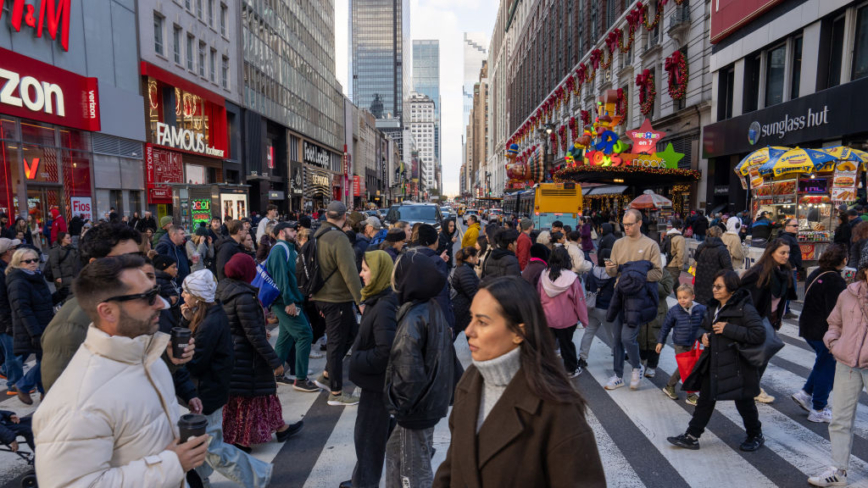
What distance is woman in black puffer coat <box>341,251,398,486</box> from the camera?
350cm

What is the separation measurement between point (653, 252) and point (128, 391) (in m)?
5.85

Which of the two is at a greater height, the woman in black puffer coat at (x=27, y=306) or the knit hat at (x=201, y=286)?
the knit hat at (x=201, y=286)

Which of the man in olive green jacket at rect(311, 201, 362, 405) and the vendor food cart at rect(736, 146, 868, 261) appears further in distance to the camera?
the vendor food cart at rect(736, 146, 868, 261)

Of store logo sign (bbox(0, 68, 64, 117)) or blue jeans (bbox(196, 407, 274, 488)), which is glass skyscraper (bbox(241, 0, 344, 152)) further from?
blue jeans (bbox(196, 407, 274, 488))

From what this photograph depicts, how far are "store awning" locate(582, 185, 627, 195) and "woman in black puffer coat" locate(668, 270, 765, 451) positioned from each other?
27.6 metres

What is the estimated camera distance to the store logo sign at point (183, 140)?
25.1 metres

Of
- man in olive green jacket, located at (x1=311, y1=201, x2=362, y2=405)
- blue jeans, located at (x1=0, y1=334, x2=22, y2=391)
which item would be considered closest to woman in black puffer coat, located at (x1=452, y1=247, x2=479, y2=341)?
man in olive green jacket, located at (x1=311, y1=201, x2=362, y2=405)

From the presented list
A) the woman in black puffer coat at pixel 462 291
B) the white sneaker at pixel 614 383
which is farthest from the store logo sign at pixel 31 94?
the white sneaker at pixel 614 383

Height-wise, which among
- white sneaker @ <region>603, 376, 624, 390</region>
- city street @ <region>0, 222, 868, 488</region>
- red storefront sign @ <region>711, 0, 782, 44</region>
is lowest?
city street @ <region>0, 222, 868, 488</region>

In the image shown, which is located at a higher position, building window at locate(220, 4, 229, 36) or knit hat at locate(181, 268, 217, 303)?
building window at locate(220, 4, 229, 36)

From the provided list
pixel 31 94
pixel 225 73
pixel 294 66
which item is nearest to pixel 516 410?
pixel 31 94

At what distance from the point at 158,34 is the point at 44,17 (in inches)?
332

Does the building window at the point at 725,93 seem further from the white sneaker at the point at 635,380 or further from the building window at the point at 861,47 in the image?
the white sneaker at the point at 635,380

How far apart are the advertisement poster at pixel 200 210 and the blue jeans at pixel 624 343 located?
17.5 metres
